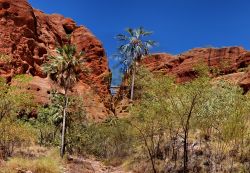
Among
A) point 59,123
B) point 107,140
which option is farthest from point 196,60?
point 59,123

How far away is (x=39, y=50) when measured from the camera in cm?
7669

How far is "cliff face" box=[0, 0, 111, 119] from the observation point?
7025cm

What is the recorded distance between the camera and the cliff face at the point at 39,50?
230ft

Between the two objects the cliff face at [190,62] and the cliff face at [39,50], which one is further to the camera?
the cliff face at [39,50]

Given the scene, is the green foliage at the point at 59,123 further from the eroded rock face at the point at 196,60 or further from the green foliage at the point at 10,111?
the eroded rock face at the point at 196,60

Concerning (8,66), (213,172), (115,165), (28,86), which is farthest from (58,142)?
(213,172)

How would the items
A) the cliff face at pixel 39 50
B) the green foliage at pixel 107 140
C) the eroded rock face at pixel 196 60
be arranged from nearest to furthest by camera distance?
the green foliage at pixel 107 140 → the eroded rock face at pixel 196 60 → the cliff face at pixel 39 50

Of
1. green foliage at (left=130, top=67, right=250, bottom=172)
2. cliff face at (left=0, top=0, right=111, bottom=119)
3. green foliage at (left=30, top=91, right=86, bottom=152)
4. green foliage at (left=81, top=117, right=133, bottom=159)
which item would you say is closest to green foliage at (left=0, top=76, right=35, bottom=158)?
green foliage at (left=130, top=67, right=250, bottom=172)

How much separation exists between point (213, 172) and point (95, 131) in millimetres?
30637

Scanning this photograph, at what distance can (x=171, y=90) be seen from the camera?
83.8ft

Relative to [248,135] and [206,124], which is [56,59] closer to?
[206,124]

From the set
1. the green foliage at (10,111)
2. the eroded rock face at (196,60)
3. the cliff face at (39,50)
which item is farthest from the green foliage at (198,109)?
the eroded rock face at (196,60)

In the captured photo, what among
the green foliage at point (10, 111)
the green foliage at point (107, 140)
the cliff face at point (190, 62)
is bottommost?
the green foliage at point (107, 140)

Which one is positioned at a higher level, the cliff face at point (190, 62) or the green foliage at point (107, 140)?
the cliff face at point (190, 62)
